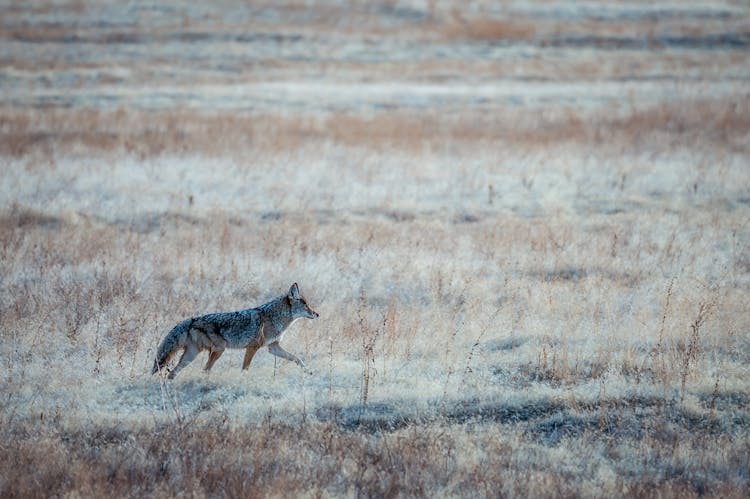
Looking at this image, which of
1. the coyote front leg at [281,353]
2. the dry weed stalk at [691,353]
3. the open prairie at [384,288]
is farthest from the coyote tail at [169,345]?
the dry weed stalk at [691,353]

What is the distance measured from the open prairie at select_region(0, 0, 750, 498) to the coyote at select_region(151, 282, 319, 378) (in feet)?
0.91

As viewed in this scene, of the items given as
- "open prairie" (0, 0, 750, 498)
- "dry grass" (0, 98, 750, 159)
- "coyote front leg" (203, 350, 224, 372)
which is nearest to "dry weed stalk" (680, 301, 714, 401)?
"open prairie" (0, 0, 750, 498)

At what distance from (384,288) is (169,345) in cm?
367

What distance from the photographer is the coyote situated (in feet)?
22.7

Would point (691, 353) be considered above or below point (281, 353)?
above

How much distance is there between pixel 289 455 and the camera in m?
5.97

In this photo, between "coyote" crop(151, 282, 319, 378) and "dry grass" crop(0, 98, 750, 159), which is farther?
"dry grass" crop(0, 98, 750, 159)

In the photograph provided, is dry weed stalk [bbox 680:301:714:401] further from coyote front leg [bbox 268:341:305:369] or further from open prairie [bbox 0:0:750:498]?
coyote front leg [bbox 268:341:305:369]

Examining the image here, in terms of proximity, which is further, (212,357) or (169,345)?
(212,357)

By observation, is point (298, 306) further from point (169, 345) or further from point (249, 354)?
point (169, 345)

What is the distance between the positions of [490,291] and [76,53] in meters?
32.8

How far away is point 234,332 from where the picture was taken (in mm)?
7102

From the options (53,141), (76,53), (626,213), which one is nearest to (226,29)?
(76,53)

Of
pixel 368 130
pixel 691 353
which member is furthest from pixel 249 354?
pixel 368 130
